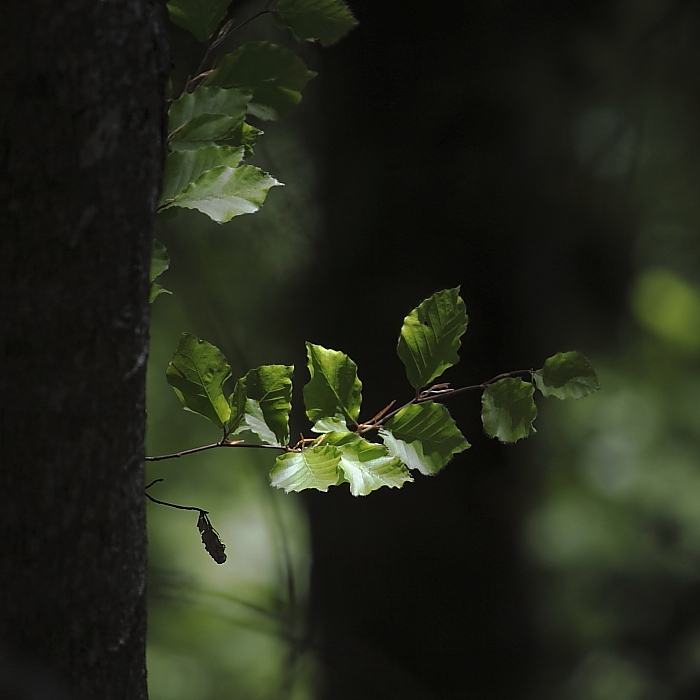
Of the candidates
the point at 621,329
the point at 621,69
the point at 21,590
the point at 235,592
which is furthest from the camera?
the point at 621,329

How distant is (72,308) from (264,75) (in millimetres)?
152

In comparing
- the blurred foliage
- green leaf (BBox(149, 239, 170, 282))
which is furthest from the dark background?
green leaf (BBox(149, 239, 170, 282))

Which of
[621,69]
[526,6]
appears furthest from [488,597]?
[621,69]

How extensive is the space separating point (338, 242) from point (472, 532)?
16.9 inches

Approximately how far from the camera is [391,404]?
0.31 meters

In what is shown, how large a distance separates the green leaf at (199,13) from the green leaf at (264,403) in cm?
15

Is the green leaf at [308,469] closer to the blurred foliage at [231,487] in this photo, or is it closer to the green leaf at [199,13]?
the green leaf at [199,13]

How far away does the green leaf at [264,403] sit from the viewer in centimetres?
32

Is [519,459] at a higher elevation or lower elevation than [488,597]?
higher

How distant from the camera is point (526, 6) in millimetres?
970

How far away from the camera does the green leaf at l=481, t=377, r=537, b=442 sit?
1.06ft

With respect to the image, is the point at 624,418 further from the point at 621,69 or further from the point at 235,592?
the point at 235,592

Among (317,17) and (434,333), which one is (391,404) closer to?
(434,333)

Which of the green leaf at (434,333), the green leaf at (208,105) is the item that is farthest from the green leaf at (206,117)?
the green leaf at (434,333)
